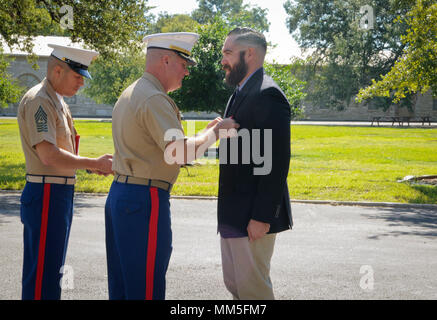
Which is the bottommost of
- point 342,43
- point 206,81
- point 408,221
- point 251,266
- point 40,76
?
point 408,221

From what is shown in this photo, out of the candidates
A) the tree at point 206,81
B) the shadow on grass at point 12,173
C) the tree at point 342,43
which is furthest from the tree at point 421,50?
the tree at point 342,43

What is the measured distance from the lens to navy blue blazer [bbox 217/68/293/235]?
10.8ft

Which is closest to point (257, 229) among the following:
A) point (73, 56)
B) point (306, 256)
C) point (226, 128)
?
point (226, 128)

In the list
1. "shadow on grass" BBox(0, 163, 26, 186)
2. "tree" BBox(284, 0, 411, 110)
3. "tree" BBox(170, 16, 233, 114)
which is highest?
"tree" BBox(284, 0, 411, 110)

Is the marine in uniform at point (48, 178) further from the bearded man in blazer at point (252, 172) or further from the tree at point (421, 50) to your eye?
the tree at point (421, 50)

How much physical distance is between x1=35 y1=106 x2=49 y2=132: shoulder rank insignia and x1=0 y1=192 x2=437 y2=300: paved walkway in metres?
1.93

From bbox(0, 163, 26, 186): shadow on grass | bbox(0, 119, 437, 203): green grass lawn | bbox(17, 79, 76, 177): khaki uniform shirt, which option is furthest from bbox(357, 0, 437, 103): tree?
bbox(17, 79, 76, 177): khaki uniform shirt

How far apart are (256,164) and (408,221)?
264 inches

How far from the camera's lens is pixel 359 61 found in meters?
51.5

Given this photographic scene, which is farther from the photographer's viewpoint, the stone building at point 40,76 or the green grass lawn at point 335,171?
the stone building at point 40,76

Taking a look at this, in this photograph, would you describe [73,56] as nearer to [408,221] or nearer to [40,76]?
[408,221]

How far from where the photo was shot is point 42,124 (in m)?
3.71

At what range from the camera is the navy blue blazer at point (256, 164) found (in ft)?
10.8

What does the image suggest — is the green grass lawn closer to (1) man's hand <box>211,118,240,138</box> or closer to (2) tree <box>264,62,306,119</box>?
(2) tree <box>264,62,306,119</box>
